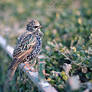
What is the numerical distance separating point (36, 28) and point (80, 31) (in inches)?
57.6

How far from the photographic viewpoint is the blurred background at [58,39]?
12.5ft

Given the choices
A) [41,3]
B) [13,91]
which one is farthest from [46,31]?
[41,3]

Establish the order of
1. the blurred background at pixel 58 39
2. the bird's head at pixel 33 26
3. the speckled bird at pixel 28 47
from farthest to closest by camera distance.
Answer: the bird's head at pixel 33 26 → the speckled bird at pixel 28 47 → the blurred background at pixel 58 39

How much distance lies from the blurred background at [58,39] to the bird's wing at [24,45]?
394 mm

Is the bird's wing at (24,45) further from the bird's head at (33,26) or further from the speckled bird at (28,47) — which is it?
the bird's head at (33,26)

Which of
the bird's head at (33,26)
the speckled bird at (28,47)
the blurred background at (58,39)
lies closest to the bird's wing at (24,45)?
the speckled bird at (28,47)

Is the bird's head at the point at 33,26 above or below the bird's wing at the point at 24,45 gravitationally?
above

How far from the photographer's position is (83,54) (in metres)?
4.17

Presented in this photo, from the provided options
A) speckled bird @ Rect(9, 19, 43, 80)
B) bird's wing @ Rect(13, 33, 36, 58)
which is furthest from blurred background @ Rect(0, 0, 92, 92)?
bird's wing @ Rect(13, 33, 36, 58)

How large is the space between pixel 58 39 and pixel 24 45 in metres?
1.69

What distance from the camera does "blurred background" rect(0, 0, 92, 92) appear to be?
382 cm

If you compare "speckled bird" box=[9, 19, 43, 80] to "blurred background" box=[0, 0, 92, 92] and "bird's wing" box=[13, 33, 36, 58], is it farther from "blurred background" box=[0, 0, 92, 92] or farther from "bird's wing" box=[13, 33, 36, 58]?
"blurred background" box=[0, 0, 92, 92]

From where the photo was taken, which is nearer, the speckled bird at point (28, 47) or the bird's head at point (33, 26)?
the speckled bird at point (28, 47)

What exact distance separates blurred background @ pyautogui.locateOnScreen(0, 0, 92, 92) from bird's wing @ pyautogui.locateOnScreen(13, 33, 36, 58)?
39 centimetres
